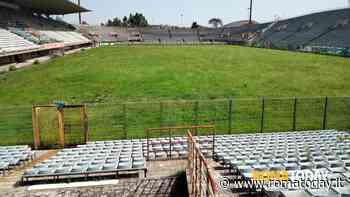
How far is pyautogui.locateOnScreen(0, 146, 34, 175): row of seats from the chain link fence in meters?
2.63

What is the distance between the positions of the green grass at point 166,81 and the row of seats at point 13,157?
29.9 feet

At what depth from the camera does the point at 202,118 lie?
1619cm

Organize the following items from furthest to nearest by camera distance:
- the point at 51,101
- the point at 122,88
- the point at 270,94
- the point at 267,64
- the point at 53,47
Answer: the point at 53,47 < the point at 267,64 < the point at 122,88 < the point at 270,94 < the point at 51,101

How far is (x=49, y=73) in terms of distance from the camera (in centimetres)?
2916

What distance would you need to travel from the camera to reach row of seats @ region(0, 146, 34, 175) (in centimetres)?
938

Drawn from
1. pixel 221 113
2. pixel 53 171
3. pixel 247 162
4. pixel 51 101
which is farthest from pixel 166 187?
pixel 51 101

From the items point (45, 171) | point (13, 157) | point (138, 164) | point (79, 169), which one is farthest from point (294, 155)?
point (13, 157)

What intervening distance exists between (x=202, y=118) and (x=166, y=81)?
31.9 feet

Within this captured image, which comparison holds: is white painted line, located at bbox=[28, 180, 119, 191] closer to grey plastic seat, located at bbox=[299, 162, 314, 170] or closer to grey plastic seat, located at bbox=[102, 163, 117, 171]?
grey plastic seat, located at bbox=[102, 163, 117, 171]

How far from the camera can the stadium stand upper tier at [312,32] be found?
176ft

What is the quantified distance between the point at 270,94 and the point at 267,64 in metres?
15.8

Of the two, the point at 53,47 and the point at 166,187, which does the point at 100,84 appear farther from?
the point at 53,47

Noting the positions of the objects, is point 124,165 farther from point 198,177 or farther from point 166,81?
point 166,81

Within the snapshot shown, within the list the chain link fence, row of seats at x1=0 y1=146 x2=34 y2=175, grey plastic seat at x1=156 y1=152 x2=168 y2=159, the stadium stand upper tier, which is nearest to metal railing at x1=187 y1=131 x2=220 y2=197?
grey plastic seat at x1=156 y1=152 x2=168 y2=159
